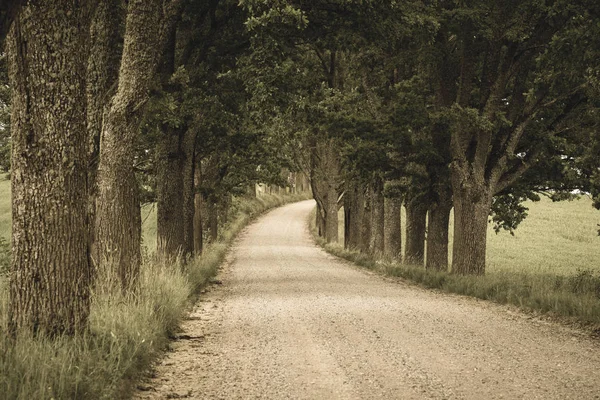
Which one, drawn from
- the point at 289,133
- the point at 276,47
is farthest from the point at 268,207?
the point at 276,47

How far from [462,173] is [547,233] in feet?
125

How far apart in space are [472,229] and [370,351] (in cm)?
953

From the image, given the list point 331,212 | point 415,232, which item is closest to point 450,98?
point 415,232

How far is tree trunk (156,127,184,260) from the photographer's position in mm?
14953

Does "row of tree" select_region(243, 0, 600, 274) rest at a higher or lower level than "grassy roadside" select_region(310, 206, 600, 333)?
higher

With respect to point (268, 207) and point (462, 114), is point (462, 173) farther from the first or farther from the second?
point (268, 207)

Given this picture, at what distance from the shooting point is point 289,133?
73.4 ft

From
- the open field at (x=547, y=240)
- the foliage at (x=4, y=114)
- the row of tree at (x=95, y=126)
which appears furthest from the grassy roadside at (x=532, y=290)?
the open field at (x=547, y=240)

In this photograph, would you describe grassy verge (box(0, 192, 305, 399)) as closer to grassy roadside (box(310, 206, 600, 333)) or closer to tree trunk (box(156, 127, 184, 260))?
tree trunk (box(156, 127, 184, 260))

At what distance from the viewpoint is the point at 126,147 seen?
1002 centimetres

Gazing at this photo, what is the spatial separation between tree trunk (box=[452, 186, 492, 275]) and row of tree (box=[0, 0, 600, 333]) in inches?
1.5

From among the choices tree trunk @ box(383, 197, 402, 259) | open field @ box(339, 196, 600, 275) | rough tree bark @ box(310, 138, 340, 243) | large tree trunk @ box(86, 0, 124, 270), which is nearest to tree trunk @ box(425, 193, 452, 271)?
tree trunk @ box(383, 197, 402, 259)

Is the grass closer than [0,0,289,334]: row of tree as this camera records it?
No

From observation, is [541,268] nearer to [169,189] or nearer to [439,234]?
[439,234]
